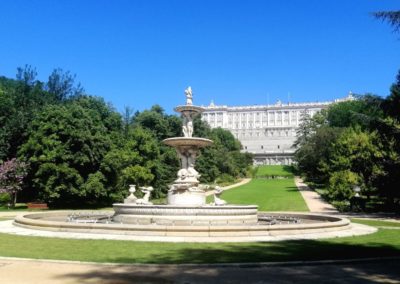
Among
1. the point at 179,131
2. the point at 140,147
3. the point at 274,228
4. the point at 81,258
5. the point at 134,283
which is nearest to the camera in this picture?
the point at 134,283

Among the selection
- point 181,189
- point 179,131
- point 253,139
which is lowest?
point 181,189

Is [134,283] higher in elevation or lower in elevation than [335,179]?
lower

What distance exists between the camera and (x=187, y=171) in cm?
2556

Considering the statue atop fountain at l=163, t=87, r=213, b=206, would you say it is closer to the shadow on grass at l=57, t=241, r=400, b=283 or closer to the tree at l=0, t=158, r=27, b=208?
the shadow on grass at l=57, t=241, r=400, b=283

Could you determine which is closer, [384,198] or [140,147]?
[384,198]

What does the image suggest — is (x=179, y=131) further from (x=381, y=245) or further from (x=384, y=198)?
(x=381, y=245)

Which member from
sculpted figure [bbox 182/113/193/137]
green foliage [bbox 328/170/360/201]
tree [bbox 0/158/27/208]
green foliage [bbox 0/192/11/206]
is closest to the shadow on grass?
sculpted figure [bbox 182/113/193/137]

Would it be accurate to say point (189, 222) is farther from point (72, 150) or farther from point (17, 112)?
point (17, 112)

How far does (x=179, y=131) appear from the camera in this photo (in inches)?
2694

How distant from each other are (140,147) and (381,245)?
36.7 metres

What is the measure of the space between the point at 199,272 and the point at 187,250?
3.16 metres

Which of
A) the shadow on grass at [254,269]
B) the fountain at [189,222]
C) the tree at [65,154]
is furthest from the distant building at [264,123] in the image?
the shadow on grass at [254,269]

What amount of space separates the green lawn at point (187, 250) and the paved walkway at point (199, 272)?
0.72 meters

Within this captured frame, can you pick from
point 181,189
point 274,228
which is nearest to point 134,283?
point 274,228
